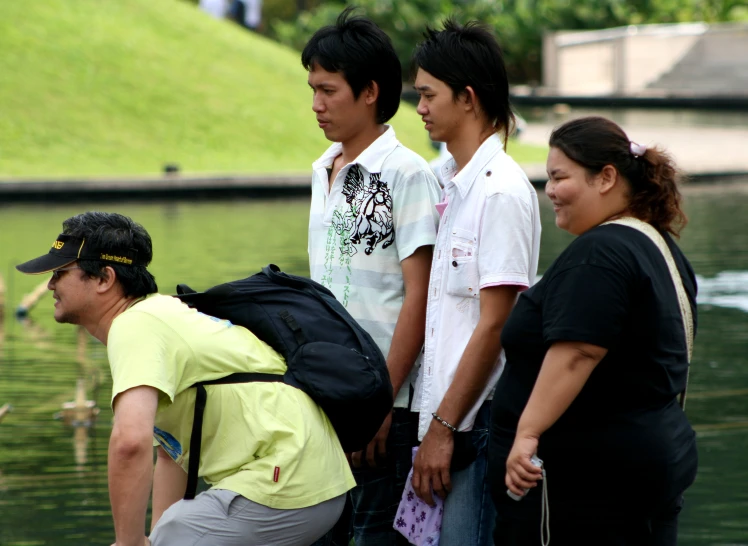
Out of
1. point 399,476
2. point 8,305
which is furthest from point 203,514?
point 8,305

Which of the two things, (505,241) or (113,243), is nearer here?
(113,243)

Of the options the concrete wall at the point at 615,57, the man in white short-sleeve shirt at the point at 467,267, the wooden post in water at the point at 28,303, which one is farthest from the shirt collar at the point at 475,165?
the concrete wall at the point at 615,57

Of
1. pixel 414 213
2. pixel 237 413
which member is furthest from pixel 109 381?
pixel 237 413

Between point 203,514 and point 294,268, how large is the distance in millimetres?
8808

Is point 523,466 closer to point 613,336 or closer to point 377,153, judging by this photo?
point 613,336

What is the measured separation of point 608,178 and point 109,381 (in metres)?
5.19

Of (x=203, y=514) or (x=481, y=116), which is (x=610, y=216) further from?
(x=203, y=514)

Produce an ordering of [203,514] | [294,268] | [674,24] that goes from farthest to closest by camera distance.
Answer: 1. [674,24]
2. [294,268]
3. [203,514]

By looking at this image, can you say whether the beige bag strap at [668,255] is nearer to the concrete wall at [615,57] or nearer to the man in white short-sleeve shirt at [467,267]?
the man in white short-sleeve shirt at [467,267]

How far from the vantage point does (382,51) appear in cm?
346

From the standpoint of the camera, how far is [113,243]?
284cm

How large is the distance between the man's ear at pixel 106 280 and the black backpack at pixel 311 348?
18 centimetres

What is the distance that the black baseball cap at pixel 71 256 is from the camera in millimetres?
2816

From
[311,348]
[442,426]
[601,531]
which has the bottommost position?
[601,531]
